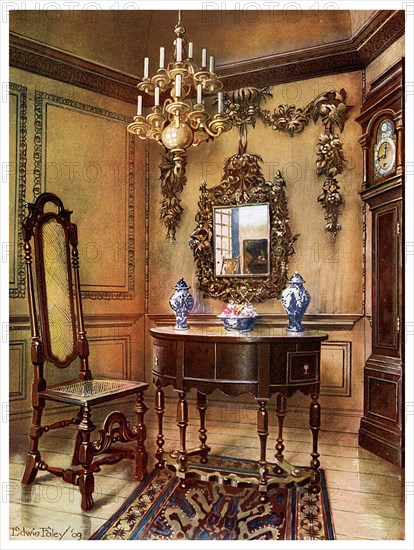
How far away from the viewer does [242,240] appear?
407cm

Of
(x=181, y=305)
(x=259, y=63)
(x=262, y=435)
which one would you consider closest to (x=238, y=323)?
(x=181, y=305)

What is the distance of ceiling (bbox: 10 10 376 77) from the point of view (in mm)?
3678

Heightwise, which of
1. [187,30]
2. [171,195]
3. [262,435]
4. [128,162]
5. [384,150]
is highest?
[187,30]

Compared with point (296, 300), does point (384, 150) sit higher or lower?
higher

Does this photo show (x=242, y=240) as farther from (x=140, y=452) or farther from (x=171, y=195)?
(x=140, y=452)

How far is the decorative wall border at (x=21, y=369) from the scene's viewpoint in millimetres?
3516

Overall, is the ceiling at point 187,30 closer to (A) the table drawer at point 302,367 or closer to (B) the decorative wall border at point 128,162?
(B) the decorative wall border at point 128,162

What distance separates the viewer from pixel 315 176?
3.89 metres

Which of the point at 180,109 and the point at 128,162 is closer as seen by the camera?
the point at 180,109

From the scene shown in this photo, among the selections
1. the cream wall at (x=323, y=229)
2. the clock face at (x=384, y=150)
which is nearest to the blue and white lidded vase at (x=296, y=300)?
the cream wall at (x=323, y=229)
